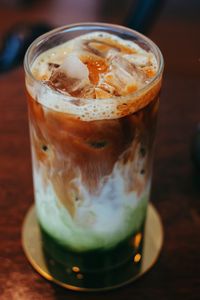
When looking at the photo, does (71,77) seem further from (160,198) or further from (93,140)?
(160,198)

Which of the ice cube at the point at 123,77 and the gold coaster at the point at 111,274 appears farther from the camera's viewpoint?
the gold coaster at the point at 111,274

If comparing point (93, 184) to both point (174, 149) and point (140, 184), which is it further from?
point (174, 149)

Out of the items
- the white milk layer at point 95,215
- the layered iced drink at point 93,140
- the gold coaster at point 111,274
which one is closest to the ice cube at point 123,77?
the layered iced drink at point 93,140

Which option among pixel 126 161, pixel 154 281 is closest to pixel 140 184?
pixel 126 161

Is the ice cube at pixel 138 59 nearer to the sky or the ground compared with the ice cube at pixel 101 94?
nearer to the sky

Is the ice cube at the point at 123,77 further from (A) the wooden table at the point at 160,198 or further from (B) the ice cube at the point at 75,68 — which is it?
(A) the wooden table at the point at 160,198

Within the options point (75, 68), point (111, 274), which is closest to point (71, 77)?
point (75, 68)

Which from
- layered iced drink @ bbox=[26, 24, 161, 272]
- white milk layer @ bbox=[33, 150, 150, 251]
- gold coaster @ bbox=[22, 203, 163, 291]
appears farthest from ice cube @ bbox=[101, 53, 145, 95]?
gold coaster @ bbox=[22, 203, 163, 291]
